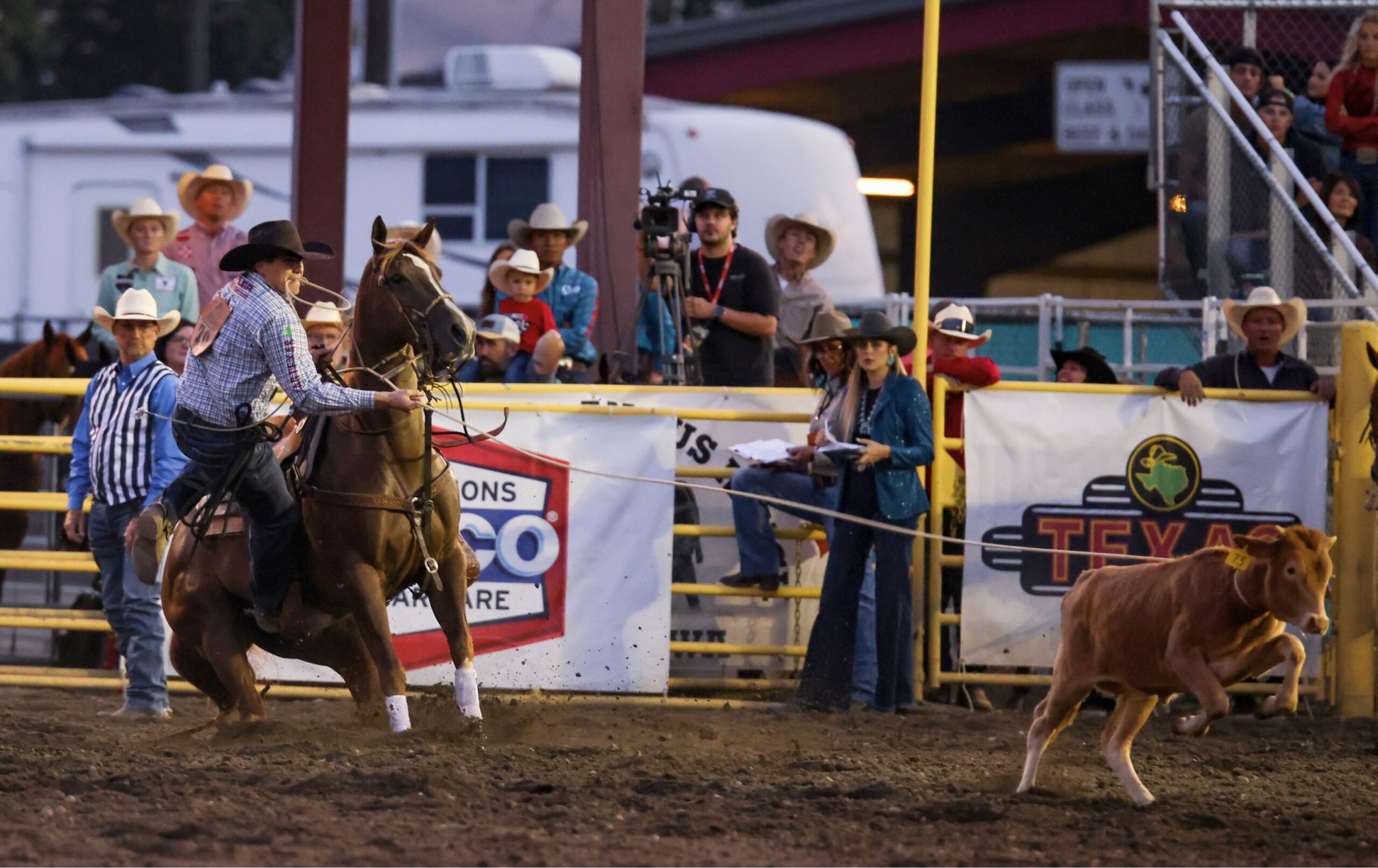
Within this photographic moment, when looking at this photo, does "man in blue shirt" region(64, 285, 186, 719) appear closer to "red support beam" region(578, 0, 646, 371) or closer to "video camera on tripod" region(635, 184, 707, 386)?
"video camera on tripod" region(635, 184, 707, 386)

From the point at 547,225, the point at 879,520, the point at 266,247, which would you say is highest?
the point at 547,225

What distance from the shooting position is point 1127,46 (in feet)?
64.7

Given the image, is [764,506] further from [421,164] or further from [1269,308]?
[421,164]

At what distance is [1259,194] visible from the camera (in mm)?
11305

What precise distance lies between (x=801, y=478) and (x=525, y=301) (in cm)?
214

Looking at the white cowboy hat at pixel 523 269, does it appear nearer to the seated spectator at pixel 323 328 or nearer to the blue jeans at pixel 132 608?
the seated spectator at pixel 323 328

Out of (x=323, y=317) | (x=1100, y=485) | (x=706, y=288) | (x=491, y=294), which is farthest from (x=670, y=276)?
(x=1100, y=485)

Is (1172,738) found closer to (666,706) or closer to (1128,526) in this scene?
(1128,526)

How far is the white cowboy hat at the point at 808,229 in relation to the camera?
10.3 m

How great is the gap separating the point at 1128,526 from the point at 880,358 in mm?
1559

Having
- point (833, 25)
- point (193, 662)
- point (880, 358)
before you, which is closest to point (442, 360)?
point (193, 662)

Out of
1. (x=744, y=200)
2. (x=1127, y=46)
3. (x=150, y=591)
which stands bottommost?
(x=150, y=591)

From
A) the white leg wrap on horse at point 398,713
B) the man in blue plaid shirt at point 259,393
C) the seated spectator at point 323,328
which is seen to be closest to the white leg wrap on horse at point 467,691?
the white leg wrap on horse at point 398,713

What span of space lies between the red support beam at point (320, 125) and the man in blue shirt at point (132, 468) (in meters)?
2.15
